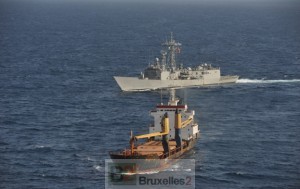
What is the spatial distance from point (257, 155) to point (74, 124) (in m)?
35.6

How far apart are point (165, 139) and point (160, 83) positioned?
6851cm

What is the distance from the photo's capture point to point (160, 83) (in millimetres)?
188000

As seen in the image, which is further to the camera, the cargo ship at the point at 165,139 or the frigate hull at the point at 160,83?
the frigate hull at the point at 160,83

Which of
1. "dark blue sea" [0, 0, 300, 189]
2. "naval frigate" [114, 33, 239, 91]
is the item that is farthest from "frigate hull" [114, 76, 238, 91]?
"dark blue sea" [0, 0, 300, 189]

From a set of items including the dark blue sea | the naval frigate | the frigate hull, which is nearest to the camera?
the dark blue sea

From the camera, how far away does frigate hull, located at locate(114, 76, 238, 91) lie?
18250 centimetres

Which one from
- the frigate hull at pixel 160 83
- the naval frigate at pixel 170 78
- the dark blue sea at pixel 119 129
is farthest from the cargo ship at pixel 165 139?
the naval frigate at pixel 170 78

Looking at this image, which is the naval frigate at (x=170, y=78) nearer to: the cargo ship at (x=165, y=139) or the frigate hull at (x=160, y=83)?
the frigate hull at (x=160, y=83)

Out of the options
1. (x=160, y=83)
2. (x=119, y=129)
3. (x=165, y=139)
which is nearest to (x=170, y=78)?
(x=160, y=83)

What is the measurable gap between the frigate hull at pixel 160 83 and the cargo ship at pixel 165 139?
4471cm

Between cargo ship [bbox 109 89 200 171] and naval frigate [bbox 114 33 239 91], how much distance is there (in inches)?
1814

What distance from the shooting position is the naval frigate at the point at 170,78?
605 ft

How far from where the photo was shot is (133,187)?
109 metres

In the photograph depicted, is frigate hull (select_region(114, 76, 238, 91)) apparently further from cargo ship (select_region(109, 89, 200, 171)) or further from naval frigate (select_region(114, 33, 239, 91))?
cargo ship (select_region(109, 89, 200, 171))
